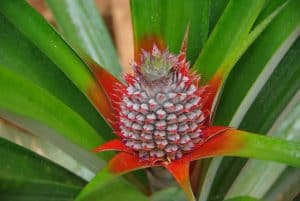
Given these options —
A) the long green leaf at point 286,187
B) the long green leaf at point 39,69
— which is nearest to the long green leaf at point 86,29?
the long green leaf at point 39,69

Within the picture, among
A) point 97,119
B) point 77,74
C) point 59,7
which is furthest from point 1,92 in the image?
point 59,7

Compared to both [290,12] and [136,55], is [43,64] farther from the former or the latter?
[290,12]

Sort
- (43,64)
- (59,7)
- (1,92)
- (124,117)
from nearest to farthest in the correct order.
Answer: (1,92) → (124,117) → (43,64) → (59,7)

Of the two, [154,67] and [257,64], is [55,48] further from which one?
[257,64]

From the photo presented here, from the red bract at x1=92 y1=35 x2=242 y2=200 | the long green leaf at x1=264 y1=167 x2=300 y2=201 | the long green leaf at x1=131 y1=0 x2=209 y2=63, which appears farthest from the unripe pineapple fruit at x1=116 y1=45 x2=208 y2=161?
the long green leaf at x1=264 y1=167 x2=300 y2=201

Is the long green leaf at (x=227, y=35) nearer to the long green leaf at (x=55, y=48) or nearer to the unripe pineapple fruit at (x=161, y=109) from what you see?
the unripe pineapple fruit at (x=161, y=109)

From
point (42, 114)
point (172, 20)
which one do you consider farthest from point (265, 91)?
point (42, 114)
